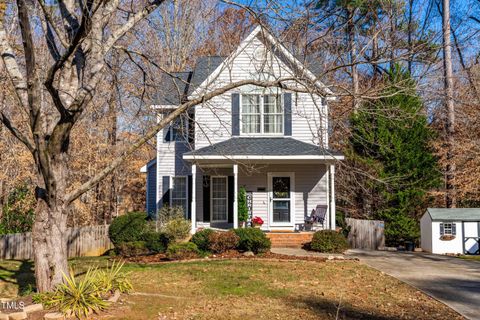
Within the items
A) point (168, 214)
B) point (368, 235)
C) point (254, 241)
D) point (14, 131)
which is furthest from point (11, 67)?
point (368, 235)

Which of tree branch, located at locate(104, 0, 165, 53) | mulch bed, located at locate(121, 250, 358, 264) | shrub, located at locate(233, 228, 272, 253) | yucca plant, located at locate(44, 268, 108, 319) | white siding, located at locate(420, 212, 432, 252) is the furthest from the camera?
white siding, located at locate(420, 212, 432, 252)

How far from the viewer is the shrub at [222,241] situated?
1406 cm

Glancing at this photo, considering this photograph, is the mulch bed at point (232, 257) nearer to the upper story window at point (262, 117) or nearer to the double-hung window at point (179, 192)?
the double-hung window at point (179, 192)

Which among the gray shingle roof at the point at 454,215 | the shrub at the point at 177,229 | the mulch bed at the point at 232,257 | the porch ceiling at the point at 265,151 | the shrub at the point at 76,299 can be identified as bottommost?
the mulch bed at the point at 232,257

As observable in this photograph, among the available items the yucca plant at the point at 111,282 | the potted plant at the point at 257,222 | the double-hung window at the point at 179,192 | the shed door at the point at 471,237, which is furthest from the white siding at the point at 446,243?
the yucca plant at the point at 111,282

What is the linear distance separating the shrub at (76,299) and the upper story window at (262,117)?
11.8m

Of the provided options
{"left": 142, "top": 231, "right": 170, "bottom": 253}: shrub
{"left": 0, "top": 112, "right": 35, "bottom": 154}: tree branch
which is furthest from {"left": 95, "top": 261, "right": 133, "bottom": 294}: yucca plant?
{"left": 142, "top": 231, "right": 170, "bottom": 253}: shrub

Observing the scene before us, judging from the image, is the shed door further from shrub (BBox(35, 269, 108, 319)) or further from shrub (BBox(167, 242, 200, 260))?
shrub (BBox(35, 269, 108, 319))

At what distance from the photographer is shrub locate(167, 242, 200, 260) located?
1347cm

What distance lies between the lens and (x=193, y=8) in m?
29.5

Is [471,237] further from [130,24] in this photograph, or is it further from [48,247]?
[48,247]

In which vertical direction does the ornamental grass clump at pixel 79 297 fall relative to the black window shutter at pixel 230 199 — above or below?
below

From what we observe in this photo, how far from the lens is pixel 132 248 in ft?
46.5

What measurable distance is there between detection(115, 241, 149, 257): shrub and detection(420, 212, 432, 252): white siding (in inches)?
404
